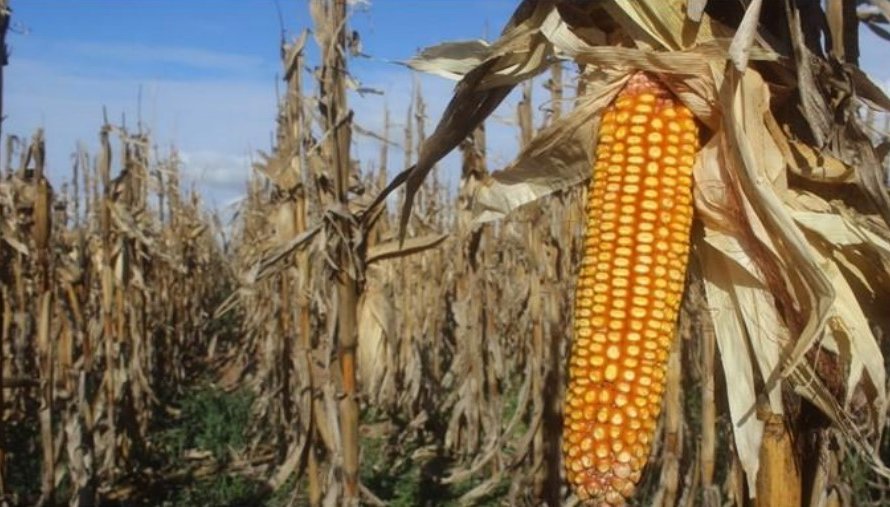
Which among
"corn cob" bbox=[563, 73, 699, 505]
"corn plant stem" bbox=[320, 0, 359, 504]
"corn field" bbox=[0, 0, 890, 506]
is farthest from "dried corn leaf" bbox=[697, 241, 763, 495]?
"corn plant stem" bbox=[320, 0, 359, 504]

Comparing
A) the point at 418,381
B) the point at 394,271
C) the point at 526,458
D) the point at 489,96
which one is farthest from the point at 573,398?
the point at 394,271

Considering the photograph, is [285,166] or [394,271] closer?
[285,166]

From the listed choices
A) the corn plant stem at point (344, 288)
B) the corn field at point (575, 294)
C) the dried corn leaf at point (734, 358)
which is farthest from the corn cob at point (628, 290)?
the corn plant stem at point (344, 288)

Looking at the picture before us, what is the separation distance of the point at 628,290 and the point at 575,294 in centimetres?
36

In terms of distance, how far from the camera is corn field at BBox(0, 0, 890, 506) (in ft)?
6.57

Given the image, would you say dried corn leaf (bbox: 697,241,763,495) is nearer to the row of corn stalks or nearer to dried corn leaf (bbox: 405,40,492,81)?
dried corn leaf (bbox: 405,40,492,81)

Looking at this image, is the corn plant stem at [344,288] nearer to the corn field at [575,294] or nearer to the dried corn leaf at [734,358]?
the corn field at [575,294]

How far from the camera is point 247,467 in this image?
381 inches

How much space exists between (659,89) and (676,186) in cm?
24

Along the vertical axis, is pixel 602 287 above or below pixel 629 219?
below

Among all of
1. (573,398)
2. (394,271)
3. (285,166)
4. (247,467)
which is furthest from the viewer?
(394,271)

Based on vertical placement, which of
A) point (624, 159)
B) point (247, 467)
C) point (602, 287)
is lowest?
point (247, 467)

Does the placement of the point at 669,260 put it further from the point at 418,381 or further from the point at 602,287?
the point at 418,381

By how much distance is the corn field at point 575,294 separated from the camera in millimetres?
2002
